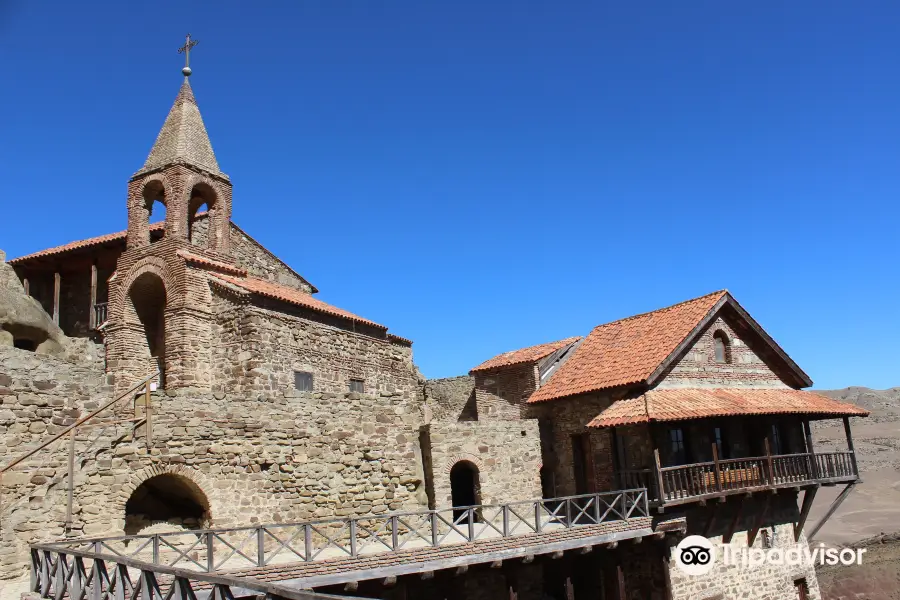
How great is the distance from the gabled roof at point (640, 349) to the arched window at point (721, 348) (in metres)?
0.84

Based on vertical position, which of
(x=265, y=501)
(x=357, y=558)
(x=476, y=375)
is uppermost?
(x=476, y=375)

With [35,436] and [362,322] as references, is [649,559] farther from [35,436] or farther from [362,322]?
[35,436]

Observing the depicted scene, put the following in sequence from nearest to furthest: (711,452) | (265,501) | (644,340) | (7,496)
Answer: (7,496)
(265,501)
(711,452)
(644,340)

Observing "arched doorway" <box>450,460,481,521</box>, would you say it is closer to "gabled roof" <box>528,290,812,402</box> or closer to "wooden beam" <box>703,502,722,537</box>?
"gabled roof" <box>528,290,812,402</box>

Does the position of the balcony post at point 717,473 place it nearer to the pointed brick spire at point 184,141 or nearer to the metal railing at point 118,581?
the metal railing at point 118,581

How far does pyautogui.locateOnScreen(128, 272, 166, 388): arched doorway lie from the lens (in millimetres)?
22344

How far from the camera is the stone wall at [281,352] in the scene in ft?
68.5

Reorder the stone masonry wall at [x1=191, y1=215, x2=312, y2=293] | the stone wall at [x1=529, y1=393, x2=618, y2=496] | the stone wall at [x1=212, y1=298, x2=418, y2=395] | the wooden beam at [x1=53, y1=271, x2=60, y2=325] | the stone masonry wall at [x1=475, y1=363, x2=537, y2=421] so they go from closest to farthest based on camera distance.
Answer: the stone wall at [x1=529, y1=393, x2=618, y2=496] < the stone wall at [x1=212, y1=298, x2=418, y2=395] < the stone masonry wall at [x1=475, y1=363, x2=537, y2=421] < the stone masonry wall at [x1=191, y1=215, x2=312, y2=293] < the wooden beam at [x1=53, y1=271, x2=60, y2=325]

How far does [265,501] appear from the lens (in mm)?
15609

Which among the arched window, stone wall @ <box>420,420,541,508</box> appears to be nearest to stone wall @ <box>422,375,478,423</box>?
stone wall @ <box>420,420,541,508</box>

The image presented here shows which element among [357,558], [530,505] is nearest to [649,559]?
[530,505]

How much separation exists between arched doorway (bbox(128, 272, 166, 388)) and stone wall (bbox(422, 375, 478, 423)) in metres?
12.7

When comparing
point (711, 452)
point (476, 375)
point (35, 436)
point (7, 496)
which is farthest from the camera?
point (476, 375)

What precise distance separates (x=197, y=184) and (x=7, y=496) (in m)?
13.1
